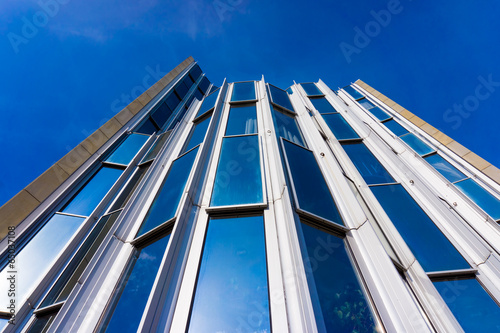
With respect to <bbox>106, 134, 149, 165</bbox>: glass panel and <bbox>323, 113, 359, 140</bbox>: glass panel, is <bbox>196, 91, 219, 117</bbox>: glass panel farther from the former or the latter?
<bbox>323, 113, 359, 140</bbox>: glass panel

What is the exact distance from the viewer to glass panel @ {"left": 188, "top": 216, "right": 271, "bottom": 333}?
9.73 ft

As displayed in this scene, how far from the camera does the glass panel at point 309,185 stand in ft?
15.1

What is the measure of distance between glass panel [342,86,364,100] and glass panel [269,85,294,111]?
384 inches

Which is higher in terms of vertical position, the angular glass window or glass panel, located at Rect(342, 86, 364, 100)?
glass panel, located at Rect(342, 86, 364, 100)

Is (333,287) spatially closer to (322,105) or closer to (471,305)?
(471,305)

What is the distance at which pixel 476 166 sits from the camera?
10.0m

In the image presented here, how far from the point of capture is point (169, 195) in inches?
205

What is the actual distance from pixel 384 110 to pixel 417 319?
14981 mm

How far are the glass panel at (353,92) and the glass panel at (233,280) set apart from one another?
58.4ft

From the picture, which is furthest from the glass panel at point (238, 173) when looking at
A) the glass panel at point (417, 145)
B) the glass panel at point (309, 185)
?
the glass panel at point (417, 145)

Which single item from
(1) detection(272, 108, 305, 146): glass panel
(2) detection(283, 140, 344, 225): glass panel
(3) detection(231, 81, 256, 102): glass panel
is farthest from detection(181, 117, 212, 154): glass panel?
(2) detection(283, 140, 344, 225): glass panel

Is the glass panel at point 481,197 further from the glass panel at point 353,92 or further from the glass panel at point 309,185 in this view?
the glass panel at point 353,92

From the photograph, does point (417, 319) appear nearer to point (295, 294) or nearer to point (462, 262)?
point (295, 294)

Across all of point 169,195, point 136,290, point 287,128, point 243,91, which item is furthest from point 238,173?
point 243,91
